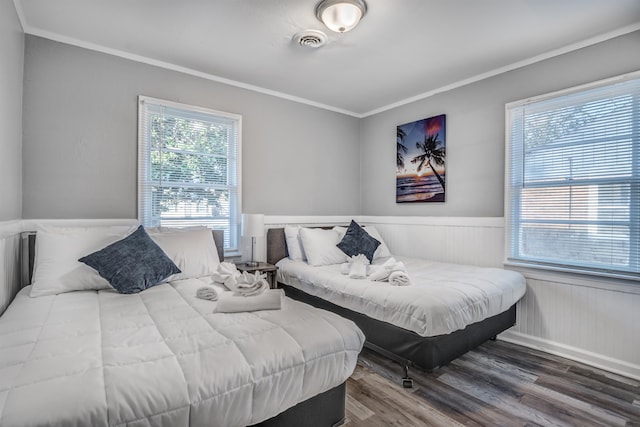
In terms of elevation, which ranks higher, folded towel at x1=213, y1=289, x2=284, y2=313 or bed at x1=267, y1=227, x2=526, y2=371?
folded towel at x1=213, y1=289, x2=284, y2=313

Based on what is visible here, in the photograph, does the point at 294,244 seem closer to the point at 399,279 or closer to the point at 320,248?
the point at 320,248

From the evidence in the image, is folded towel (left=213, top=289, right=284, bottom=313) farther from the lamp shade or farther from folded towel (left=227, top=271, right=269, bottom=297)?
the lamp shade

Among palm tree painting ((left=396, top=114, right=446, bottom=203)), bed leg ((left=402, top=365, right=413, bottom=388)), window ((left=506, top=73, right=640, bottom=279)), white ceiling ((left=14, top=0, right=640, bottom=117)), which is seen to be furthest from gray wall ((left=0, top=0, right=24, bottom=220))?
window ((left=506, top=73, right=640, bottom=279))

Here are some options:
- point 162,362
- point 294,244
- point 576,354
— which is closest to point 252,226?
point 294,244

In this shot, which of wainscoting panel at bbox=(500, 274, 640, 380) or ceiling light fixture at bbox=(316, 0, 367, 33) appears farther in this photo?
wainscoting panel at bbox=(500, 274, 640, 380)

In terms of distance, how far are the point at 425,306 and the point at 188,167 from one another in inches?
99.3

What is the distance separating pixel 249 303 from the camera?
1.78m

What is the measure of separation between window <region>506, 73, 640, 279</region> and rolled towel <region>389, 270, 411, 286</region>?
1.35 m

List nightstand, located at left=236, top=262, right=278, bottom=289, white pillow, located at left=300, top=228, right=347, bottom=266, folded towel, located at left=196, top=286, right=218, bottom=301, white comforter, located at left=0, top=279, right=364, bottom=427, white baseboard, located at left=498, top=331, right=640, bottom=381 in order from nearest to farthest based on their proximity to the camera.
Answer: white comforter, located at left=0, top=279, right=364, bottom=427, folded towel, located at left=196, top=286, right=218, bottom=301, white baseboard, located at left=498, top=331, right=640, bottom=381, nightstand, located at left=236, top=262, right=278, bottom=289, white pillow, located at left=300, top=228, right=347, bottom=266

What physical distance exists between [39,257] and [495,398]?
3.18m

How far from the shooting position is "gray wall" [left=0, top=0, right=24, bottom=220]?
197cm

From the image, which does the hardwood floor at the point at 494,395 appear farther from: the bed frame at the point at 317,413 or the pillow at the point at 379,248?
the pillow at the point at 379,248

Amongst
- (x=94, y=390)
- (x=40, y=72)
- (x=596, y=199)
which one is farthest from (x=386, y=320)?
(x=40, y=72)

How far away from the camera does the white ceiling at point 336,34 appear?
2.23 metres
